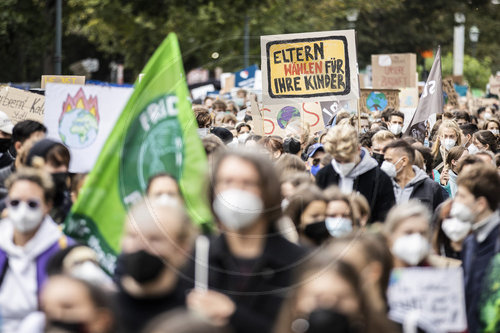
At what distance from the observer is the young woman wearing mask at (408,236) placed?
4414 millimetres

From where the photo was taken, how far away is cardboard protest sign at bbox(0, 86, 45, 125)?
34.4 ft

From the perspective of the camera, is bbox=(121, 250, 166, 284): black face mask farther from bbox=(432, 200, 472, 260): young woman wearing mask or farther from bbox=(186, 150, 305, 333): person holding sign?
bbox=(432, 200, 472, 260): young woman wearing mask

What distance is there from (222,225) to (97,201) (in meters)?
0.90

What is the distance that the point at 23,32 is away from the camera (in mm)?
23375

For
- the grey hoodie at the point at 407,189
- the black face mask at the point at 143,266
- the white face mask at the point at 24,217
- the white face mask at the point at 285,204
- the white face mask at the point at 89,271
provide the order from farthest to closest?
1. the grey hoodie at the point at 407,189
2. the white face mask at the point at 285,204
3. the white face mask at the point at 24,217
4. the white face mask at the point at 89,271
5. the black face mask at the point at 143,266

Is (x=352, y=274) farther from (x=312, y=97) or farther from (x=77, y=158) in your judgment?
(x=312, y=97)

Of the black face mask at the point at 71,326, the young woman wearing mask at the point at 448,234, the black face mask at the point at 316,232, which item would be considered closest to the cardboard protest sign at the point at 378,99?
the young woman wearing mask at the point at 448,234

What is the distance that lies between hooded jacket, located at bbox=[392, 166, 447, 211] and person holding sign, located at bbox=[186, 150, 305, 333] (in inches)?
137

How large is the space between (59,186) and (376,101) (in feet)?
39.5

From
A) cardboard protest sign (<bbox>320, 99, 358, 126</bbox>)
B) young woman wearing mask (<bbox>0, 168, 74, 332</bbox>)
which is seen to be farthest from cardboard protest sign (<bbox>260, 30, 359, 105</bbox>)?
young woman wearing mask (<bbox>0, 168, 74, 332</bbox>)

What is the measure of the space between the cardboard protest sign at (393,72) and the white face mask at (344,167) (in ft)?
41.6

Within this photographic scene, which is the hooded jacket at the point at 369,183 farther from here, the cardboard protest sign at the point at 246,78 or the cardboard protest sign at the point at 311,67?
the cardboard protest sign at the point at 246,78

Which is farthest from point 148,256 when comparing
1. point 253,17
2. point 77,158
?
point 253,17

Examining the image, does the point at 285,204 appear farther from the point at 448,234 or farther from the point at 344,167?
the point at 344,167
